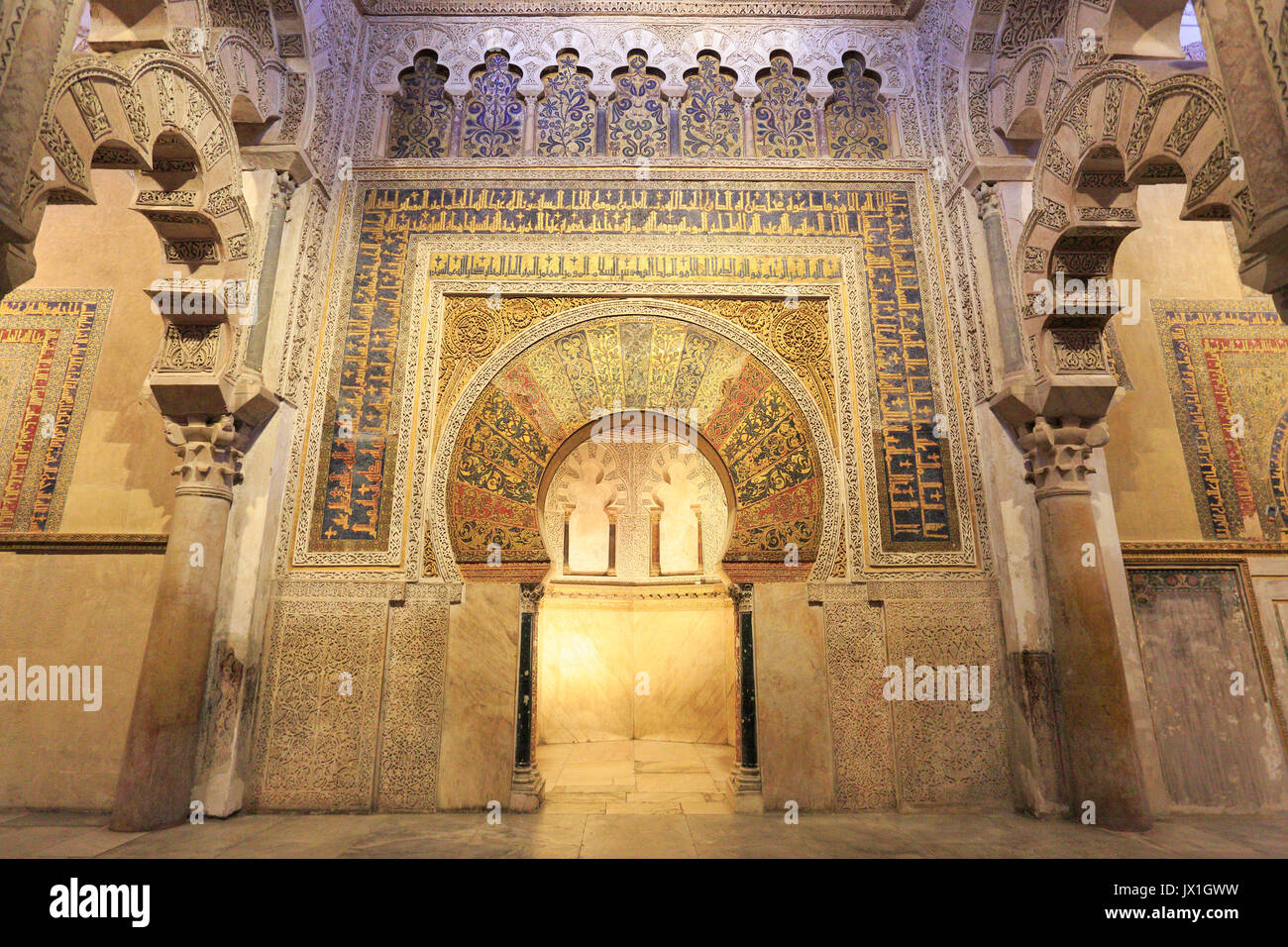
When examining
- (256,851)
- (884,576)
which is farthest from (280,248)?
(884,576)

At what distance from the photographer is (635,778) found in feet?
16.8

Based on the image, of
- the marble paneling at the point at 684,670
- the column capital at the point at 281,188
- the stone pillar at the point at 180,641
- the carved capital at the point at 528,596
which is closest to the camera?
the stone pillar at the point at 180,641

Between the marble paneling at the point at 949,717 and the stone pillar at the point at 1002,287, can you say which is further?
the stone pillar at the point at 1002,287

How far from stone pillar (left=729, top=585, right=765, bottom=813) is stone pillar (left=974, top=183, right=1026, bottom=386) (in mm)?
2267

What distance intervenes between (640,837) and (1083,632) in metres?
2.78

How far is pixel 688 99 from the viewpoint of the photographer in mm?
5391

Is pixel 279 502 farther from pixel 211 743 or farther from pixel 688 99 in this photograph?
pixel 688 99

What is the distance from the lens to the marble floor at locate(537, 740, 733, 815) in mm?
4168

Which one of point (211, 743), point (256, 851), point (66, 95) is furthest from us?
point (211, 743)

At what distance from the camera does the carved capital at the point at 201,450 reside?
3.98m

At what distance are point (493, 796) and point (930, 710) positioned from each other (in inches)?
107

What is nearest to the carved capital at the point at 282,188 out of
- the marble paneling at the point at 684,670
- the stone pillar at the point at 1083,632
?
the marble paneling at the point at 684,670

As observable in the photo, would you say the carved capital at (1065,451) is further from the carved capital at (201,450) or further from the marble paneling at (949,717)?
the carved capital at (201,450)

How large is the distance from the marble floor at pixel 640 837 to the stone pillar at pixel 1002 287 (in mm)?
2643
